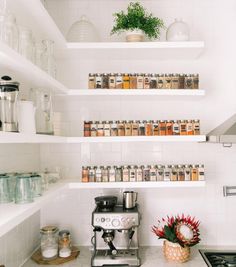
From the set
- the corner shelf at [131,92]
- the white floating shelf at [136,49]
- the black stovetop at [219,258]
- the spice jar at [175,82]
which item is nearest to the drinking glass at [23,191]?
the corner shelf at [131,92]

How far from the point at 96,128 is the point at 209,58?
3.57ft

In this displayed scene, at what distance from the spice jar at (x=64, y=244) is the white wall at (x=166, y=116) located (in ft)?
0.58

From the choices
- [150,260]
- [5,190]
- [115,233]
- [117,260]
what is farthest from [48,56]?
[150,260]

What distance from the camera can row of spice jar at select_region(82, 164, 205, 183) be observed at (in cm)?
192

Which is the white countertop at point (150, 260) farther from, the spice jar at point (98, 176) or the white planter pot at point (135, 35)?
the white planter pot at point (135, 35)

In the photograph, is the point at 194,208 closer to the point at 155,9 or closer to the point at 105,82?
the point at 105,82

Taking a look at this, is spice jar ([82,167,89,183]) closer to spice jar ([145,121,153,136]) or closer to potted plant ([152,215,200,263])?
spice jar ([145,121,153,136])

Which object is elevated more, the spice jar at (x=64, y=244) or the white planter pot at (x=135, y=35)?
the white planter pot at (x=135, y=35)

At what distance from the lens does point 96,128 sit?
1923mm

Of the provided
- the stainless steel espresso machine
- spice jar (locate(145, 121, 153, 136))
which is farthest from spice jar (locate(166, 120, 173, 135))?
the stainless steel espresso machine

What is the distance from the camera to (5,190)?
1.28 metres

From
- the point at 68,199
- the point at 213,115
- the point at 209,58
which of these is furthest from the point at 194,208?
the point at 209,58

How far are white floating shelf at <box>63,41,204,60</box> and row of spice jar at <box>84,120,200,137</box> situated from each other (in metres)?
0.51

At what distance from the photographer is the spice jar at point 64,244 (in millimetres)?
1967
